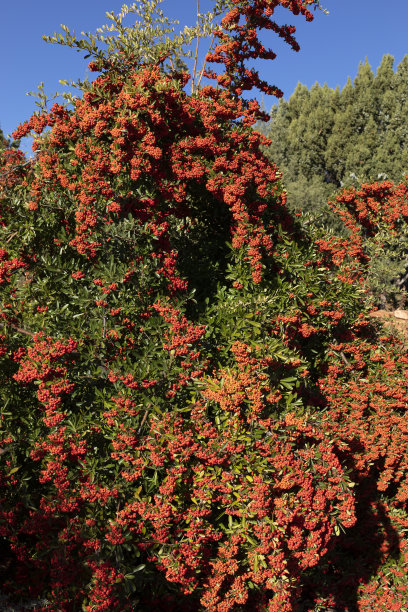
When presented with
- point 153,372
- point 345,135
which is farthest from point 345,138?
point 153,372

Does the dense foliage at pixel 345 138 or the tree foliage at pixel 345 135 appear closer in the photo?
the dense foliage at pixel 345 138

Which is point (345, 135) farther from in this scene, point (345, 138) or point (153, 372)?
point (153, 372)

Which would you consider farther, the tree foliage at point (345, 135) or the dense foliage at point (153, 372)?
the tree foliage at point (345, 135)

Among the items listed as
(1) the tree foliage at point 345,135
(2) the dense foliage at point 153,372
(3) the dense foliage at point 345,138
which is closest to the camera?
(2) the dense foliage at point 153,372

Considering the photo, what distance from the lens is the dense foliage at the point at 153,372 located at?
A: 4.68 m

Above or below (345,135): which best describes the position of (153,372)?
below

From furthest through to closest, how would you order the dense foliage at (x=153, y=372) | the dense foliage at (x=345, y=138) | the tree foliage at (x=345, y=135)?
1. the tree foliage at (x=345, y=135)
2. the dense foliage at (x=345, y=138)
3. the dense foliage at (x=153, y=372)

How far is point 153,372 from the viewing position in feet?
16.7

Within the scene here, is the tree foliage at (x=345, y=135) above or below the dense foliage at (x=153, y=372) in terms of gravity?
above

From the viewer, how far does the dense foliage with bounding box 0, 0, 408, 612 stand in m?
4.68

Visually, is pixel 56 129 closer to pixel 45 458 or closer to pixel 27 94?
pixel 27 94

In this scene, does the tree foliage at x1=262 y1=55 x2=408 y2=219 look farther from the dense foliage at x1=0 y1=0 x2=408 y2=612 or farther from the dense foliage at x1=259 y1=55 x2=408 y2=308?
the dense foliage at x1=0 y1=0 x2=408 y2=612

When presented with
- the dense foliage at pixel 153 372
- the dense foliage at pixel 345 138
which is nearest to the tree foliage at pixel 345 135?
the dense foliage at pixel 345 138

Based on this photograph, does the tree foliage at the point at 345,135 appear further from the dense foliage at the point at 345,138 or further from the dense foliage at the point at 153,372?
the dense foliage at the point at 153,372
